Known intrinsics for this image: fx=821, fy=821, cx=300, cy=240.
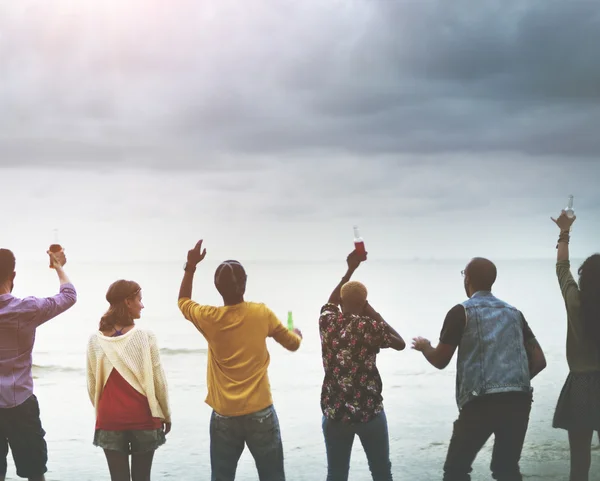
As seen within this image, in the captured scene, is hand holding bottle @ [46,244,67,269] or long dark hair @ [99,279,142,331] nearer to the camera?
long dark hair @ [99,279,142,331]

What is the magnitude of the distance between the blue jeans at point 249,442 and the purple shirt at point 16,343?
1166mm

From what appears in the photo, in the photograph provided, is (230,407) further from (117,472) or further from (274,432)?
(117,472)

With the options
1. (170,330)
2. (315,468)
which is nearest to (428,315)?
(170,330)

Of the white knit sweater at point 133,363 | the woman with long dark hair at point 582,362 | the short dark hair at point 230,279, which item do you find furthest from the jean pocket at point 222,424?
the woman with long dark hair at point 582,362

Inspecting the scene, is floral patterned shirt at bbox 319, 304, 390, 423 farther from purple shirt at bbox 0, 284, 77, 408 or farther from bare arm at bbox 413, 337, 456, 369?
purple shirt at bbox 0, 284, 77, 408

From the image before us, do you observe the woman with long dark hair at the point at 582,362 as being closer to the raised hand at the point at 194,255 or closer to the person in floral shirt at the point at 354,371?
the person in floral shirt at the point at 354,371

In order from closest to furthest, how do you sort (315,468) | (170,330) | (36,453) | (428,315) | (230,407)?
(230,407), (36,453), (315,468), (170,330), (428,315)

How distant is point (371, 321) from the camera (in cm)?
455

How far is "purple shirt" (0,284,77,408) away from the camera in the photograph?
4.70 m

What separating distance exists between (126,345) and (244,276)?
769 millimetres

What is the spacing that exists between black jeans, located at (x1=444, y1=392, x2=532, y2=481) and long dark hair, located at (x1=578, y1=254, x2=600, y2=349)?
61 centimetres

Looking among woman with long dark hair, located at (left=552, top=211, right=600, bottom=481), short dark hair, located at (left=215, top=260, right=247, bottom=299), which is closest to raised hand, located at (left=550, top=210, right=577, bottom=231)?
woman with long dark hair, located at (left=552, top=211, right=600, bottom=481)

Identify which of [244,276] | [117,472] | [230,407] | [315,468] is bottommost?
[315,468]

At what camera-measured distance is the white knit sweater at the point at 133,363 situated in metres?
4.55
